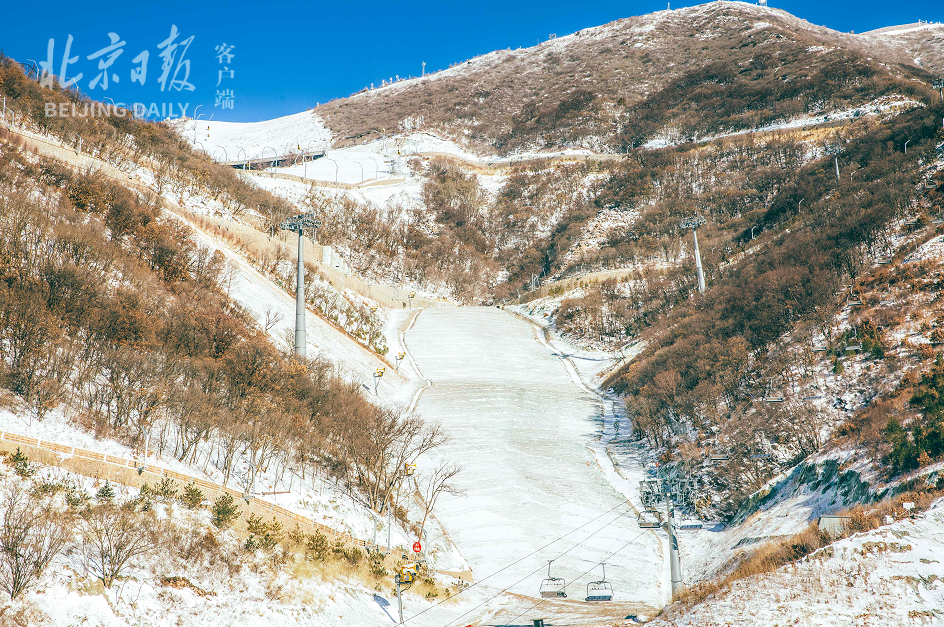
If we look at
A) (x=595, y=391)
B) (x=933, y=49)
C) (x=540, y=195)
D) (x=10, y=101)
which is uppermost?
(x=933, y=49)

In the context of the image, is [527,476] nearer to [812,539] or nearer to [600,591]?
[600,591]

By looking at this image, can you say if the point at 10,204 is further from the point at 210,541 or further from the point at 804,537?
the point at 804,537

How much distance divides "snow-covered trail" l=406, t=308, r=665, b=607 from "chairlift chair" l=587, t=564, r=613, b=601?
0.38 meters

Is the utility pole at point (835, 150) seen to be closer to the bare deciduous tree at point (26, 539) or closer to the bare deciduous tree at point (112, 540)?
the bare deciduous tree at point (112, 540)

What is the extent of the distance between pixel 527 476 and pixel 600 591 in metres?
8.68

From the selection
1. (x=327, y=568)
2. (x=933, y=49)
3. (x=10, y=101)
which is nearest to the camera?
(x=327, y=568)

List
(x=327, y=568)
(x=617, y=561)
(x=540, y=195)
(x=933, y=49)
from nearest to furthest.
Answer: (x=327, y=568) → (x=617, y=561) → (x=540, y=195) → (x=933, y=49)

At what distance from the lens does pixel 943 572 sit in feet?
51.2

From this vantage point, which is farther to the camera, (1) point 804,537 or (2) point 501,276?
(2) point 501,276

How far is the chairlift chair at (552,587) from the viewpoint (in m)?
Answer: 21.0

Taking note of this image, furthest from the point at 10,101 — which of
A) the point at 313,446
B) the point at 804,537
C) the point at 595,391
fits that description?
the point at 804,537

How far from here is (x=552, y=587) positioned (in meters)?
21.8

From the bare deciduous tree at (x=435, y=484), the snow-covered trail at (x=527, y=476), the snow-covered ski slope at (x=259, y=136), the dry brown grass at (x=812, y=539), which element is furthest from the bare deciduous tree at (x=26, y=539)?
the snow-covered ski slope at (x=259, y=136)

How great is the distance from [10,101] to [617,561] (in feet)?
146
